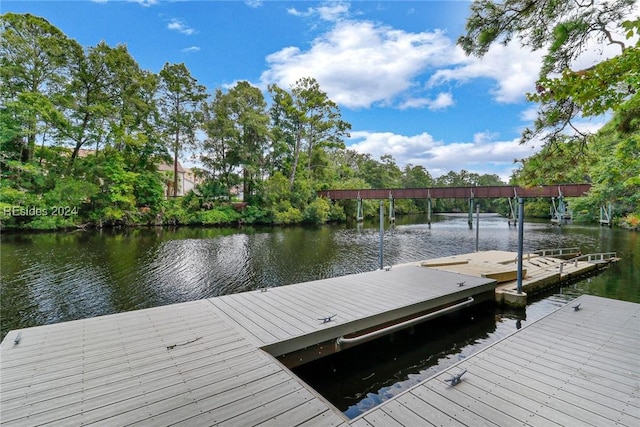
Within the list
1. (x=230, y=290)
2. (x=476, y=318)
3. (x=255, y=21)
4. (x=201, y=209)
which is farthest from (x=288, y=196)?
(x=476, y=318)

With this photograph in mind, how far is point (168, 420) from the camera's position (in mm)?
2377

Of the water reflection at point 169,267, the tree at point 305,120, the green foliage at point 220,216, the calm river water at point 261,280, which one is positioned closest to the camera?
the calm river water at point 261,280

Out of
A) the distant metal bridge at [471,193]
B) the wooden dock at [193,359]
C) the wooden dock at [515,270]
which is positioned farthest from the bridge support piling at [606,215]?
the wooden dock at [193,359]

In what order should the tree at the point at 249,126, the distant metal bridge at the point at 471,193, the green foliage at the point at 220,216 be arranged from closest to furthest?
1. the distant metal bridge at the point at 471,193
2. the green foliage at the point at 220,216
3. the tree at the point at 249,126

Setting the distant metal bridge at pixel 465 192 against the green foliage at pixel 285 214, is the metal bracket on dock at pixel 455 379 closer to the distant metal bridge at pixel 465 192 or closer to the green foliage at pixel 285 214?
the distant metal bridge at pixel 465 192

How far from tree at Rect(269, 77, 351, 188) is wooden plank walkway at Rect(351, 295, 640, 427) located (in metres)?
31.1

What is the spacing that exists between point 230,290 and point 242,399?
6.42m

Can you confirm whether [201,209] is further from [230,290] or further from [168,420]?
[168,420]

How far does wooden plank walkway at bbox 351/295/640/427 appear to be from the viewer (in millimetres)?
2492

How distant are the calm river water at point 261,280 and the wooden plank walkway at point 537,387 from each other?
3.97 ft

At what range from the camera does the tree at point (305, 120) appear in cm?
3391

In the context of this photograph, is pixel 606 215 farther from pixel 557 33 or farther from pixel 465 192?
pixel 557 33

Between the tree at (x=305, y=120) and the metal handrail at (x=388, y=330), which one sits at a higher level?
the tree at (x=305, y=120)

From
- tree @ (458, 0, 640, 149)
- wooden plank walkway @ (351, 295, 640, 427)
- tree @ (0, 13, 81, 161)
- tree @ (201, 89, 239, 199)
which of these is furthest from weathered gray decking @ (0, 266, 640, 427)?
tree @ (201, 89, 239, 199)
